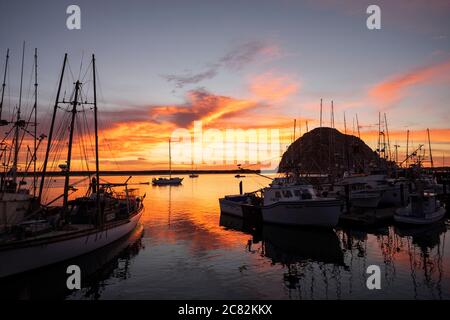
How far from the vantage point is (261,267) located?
24.3 metres

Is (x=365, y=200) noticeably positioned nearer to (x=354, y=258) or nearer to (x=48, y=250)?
(x=354, y=258)

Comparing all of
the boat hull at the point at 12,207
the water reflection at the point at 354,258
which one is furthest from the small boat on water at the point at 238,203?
the boat hull at the point at 12,207

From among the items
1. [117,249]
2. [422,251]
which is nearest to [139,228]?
[117,249]

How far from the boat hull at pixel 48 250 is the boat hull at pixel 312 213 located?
19.6 meters

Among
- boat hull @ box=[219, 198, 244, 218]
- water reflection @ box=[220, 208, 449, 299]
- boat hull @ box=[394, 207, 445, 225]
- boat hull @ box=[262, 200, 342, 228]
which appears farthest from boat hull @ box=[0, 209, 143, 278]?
boat hull @ box=[394, 207, 445, 225]

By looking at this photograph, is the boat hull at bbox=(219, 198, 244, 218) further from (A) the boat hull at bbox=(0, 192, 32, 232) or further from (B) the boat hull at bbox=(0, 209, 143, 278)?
(A) the boat hull at bbox=(0, 192, 32, 232)

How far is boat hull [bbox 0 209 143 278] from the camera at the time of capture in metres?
20.4

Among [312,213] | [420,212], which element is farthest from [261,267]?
[420,212]

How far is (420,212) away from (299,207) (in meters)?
15.4

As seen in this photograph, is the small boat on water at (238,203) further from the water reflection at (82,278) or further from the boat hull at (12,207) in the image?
the boat hull at (12,207)

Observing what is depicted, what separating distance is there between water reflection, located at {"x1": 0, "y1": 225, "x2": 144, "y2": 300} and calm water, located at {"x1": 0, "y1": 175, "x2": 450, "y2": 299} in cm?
6

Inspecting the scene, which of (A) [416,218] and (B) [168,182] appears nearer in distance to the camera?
Answer: (A) [416,218]

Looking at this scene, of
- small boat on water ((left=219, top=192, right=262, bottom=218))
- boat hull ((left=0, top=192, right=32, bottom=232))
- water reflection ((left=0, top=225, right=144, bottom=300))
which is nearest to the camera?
water reflection ((left=0, top=225, right=144, bottom=300))

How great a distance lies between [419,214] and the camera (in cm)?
3916
